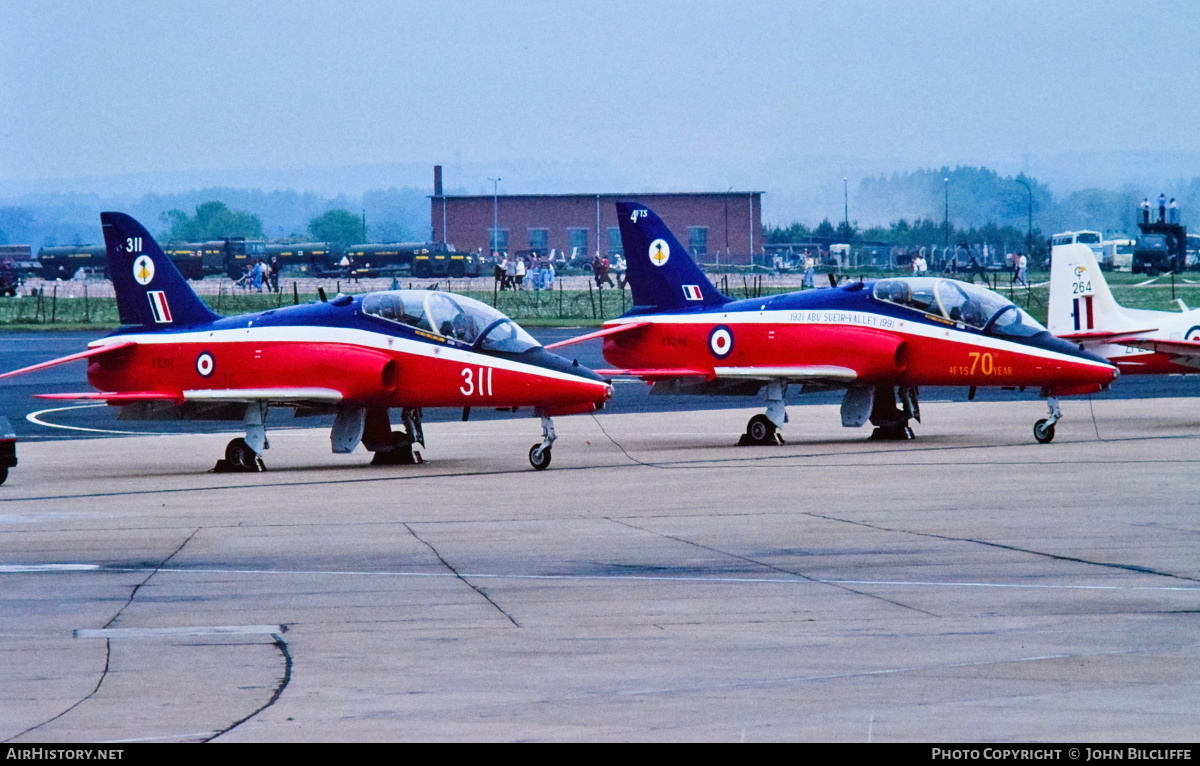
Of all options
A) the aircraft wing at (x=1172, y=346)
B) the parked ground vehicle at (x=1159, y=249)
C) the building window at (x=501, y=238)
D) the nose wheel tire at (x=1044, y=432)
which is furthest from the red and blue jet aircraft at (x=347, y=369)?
the building window at (x=501, y=238)

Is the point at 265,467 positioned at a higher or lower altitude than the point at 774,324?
lower

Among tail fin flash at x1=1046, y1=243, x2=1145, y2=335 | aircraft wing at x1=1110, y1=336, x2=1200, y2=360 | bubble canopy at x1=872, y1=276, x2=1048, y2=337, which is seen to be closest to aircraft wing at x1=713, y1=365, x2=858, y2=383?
bubble canopy at x1=872, y1=276, x2=1048, y2=337

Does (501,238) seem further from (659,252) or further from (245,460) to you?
(245,460)

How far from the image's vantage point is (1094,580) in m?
12.4

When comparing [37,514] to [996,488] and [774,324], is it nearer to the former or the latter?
[996,488]

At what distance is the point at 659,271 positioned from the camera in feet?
90.9

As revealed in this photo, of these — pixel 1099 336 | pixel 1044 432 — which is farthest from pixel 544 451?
pixel 1099 336

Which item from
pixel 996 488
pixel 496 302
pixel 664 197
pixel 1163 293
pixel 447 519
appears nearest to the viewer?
pixel 447 519

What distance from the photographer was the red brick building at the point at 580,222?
129m

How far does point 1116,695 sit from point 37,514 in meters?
12.4

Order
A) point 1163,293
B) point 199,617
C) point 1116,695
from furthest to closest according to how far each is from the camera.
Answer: point 1163,293 → point 199,617 → point 1116,695

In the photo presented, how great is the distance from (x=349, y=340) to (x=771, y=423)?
22.1 feet

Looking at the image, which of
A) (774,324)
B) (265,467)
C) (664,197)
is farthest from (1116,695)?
(664,197)

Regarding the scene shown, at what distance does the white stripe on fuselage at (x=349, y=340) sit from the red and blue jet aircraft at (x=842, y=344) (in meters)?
3.49
